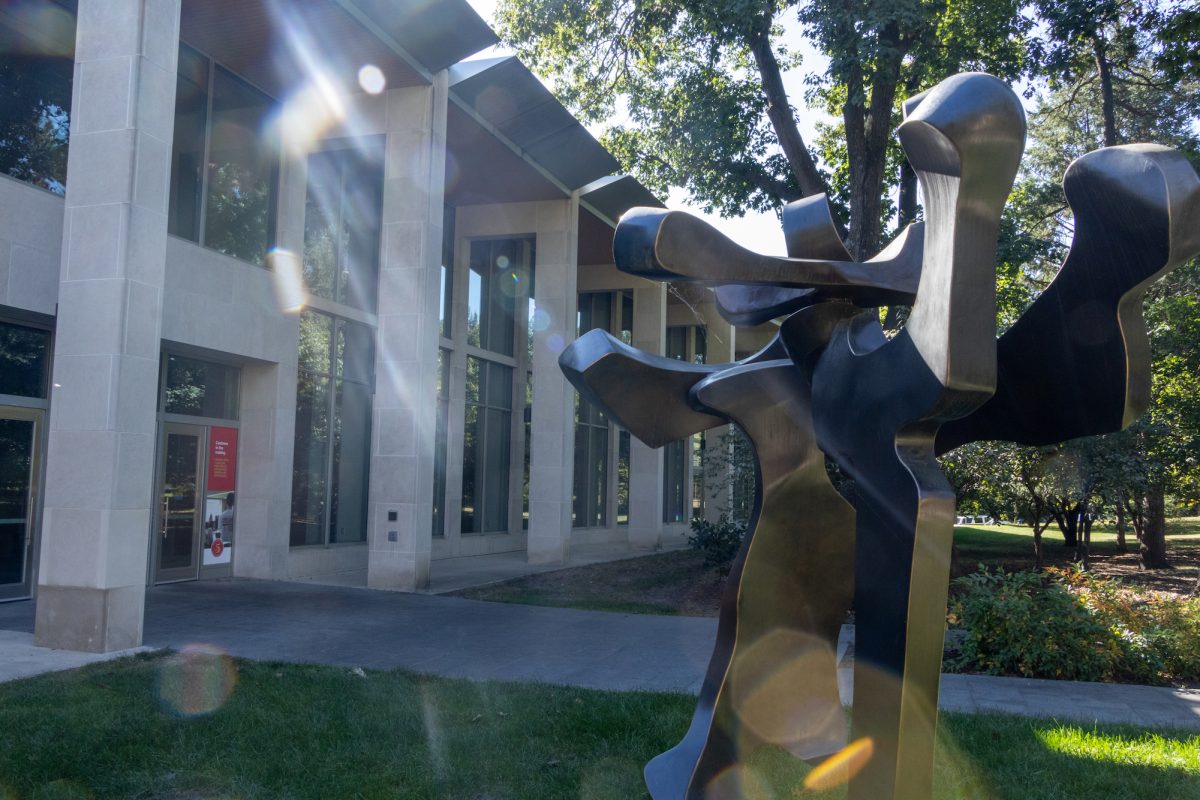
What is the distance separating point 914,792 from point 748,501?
13576 millimetres

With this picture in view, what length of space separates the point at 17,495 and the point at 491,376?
1141 cm

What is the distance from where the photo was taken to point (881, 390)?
3.71m

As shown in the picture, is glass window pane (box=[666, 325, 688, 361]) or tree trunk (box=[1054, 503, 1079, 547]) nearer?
tree trunk (box=[1054, 503, 1079, 547])

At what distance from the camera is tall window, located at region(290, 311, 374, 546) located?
49.1 feet

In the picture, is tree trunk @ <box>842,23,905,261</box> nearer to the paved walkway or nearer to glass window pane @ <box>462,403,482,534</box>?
the paved walkway

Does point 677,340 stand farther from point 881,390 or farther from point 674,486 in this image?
point 881,390

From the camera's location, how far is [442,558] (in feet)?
62.0

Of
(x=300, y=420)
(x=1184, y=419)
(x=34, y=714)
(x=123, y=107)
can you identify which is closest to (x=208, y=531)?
(x=300, y=420)

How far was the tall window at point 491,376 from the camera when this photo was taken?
20312 mm

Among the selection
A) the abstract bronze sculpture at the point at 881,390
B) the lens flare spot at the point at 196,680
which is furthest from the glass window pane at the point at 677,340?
the abstract bronze sculpture at the point at 881,390

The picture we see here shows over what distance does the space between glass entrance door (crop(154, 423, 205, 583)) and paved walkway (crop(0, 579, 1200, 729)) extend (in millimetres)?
531

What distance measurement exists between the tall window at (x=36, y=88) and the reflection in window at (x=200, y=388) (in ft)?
9.97

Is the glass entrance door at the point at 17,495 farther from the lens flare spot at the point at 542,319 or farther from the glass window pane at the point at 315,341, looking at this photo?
the lens flare spot at the point at 542,319

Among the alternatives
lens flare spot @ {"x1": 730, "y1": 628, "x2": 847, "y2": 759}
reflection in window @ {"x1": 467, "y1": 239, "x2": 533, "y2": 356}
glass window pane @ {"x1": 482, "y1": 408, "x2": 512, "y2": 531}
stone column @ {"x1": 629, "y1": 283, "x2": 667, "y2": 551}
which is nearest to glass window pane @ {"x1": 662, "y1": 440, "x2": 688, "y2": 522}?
stone column @ {"x1": 629, "y1": 283, "x2": 667, "y2": 551}
